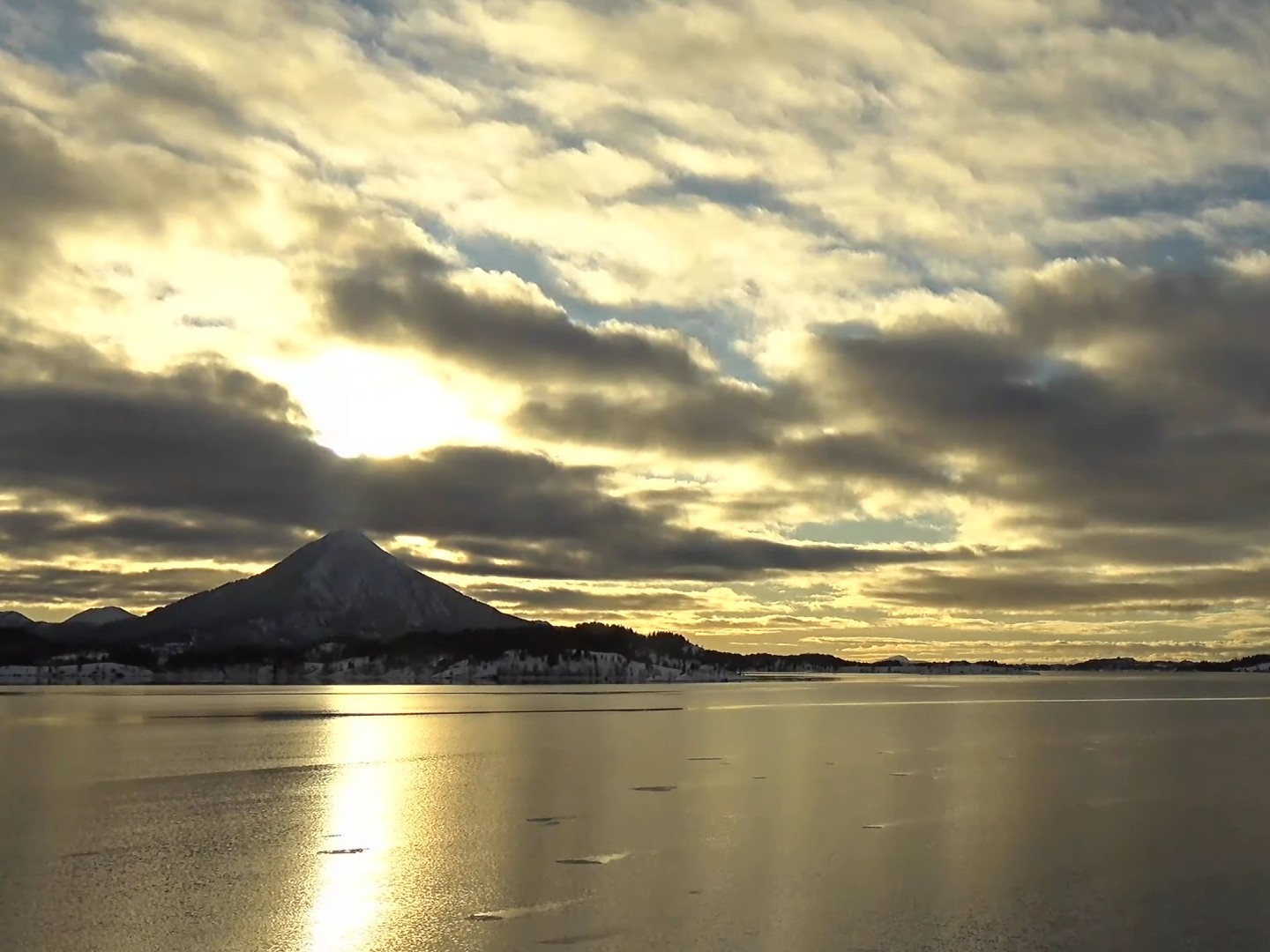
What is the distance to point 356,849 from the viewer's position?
3011 cm

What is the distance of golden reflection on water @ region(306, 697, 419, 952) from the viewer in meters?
21.0

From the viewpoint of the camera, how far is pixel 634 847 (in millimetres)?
29922

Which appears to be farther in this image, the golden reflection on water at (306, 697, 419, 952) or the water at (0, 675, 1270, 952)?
the water at (0, 675, 1270, 952)

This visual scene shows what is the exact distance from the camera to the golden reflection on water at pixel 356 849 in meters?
21.0

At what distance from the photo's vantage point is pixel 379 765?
5472 centimetres

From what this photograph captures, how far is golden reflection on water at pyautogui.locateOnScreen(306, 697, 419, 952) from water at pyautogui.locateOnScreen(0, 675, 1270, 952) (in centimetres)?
12

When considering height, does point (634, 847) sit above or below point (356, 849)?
above

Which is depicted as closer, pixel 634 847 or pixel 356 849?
pixel 634 847

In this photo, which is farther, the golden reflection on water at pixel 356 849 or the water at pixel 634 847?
the water at pixel 634 847

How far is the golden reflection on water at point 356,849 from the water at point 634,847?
118mm

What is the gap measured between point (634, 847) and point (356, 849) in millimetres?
6970

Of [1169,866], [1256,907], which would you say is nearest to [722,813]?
[1169,866]

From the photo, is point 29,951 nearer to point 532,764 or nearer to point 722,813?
point 722,813

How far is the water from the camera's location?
21.2 metres
